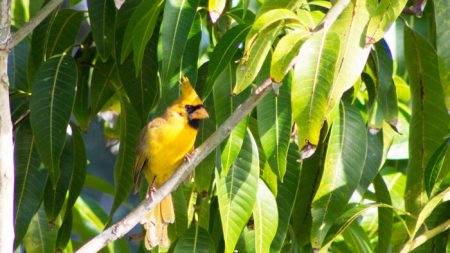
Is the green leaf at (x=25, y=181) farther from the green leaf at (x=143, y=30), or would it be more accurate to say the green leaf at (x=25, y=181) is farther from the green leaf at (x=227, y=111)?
the green leaf at (x=227, y=111)

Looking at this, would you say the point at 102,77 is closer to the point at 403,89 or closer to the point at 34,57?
the point at 34,57

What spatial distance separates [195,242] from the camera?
2.31 meters

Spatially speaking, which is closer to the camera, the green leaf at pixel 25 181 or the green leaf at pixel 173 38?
the green leaf at pixel 173 38

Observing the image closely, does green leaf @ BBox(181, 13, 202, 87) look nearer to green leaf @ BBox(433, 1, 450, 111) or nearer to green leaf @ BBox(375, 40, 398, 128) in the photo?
green leaf @ BBox(375, 40, 398, 128)

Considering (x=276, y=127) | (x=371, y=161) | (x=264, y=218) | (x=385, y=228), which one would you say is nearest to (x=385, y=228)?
(x=385, y=228)

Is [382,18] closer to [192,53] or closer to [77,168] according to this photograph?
[192,53]

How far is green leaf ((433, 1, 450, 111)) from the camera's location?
1.91 meters

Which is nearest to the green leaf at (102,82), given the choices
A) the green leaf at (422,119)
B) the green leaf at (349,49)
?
the green leaf at (422,119)

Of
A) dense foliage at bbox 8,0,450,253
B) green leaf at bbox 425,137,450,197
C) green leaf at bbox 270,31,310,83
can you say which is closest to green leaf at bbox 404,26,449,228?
dense foliage at bbox 8,0,450,253

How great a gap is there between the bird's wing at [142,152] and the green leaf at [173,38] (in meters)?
0.34

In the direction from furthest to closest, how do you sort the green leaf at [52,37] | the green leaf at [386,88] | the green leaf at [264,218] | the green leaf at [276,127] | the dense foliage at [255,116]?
1. the green leaf at [52,37]
2. the green leaf at [386,88]
3. the green leaf at [264,218]
4. the green leaf at [276,127]
5. the dense foliage at [255,116]

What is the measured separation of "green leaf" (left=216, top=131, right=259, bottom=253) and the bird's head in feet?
0.58

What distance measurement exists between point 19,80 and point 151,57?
46cm

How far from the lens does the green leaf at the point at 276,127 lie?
204 cm
